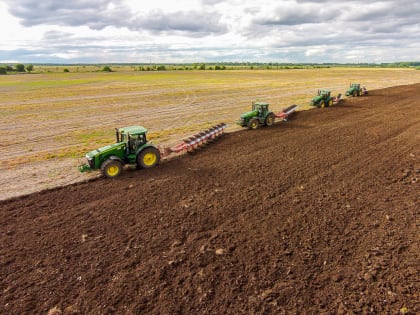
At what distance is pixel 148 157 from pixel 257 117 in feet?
33.8

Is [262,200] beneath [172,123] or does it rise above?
beneath

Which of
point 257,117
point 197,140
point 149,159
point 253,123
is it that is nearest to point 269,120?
point 257,117

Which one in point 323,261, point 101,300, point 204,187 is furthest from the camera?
point 204,187

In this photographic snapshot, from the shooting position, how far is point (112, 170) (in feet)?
39.2

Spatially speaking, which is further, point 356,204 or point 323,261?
point 356,204

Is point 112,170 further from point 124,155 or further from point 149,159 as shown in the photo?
point 149,159

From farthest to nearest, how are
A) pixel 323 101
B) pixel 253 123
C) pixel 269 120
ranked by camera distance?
pixel 323 101, pixel 269 120, pixel 253 123

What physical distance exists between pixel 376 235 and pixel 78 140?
1811cm

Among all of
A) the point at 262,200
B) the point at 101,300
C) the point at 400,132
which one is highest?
the point at 400,132

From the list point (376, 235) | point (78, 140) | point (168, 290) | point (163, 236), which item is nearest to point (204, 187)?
point (163, 236)

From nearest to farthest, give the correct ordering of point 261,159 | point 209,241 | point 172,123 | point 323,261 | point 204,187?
point 323,261, point 209,241, point 204,187, point 261,159, point 172,123

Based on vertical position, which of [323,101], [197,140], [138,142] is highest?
[323,101]

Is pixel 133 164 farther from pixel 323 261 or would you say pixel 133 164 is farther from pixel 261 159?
pixel 323 261

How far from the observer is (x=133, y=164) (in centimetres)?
1284
